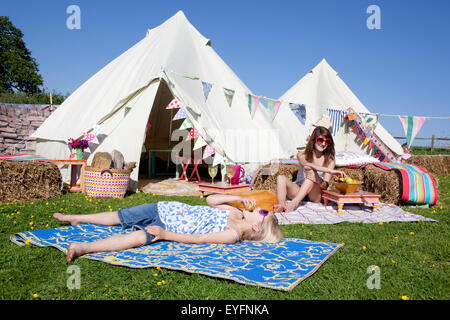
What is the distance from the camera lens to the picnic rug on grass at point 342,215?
3.98 meters

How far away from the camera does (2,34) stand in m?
22.9

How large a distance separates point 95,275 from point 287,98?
1010cm

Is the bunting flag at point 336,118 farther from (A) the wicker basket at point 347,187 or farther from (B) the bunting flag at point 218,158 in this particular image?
(A) the wicker basket at point 347,187

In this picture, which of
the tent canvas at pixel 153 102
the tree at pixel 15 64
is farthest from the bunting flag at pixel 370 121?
the tree at pixel 15 64

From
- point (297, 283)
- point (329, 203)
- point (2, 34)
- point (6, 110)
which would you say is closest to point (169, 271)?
point (297, 283)

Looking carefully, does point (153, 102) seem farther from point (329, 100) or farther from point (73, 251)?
point (329, 100)

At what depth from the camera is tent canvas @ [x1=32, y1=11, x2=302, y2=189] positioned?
6156mm

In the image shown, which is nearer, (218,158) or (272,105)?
(218,158)

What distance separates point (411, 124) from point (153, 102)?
5211 mm

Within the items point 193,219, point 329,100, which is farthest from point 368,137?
point 193,219

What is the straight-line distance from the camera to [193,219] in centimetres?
267

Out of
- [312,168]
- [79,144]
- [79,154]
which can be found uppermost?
[79,144]

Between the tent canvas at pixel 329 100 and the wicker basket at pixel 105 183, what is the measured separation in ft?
18.9
